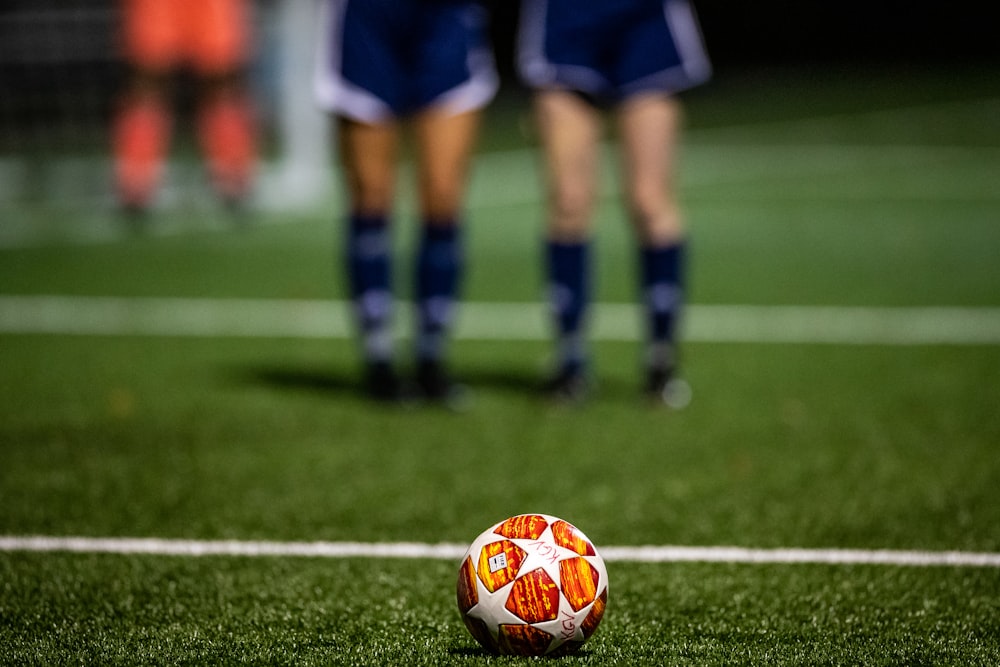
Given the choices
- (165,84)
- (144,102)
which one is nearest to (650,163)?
(144,102)

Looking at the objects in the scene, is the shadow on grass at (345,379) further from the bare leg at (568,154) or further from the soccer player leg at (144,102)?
the soccer player leg at (144,102)

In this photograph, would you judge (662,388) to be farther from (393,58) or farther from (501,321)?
(501,321)

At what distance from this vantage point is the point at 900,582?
11.1 ft

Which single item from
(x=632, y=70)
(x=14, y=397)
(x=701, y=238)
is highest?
(x=632, y=70)

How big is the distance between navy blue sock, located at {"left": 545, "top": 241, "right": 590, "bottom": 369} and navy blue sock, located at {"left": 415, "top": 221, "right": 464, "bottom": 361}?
35cm

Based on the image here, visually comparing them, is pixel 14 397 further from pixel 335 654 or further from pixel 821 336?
pixel 821 336

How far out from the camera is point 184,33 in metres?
11.2

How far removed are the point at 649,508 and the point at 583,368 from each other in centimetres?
151

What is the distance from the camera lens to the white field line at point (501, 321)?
271 inches

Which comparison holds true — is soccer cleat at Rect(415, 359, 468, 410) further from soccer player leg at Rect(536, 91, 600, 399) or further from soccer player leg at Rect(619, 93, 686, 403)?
soccer player leg at Rect(619, 93, 686, 403)

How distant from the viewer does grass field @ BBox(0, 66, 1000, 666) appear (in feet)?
10.1

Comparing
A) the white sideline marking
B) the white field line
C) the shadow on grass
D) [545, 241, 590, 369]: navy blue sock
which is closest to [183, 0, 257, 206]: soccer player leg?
the white field line

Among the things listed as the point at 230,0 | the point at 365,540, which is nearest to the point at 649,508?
the point at 365,540

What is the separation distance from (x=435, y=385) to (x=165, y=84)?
674cm
